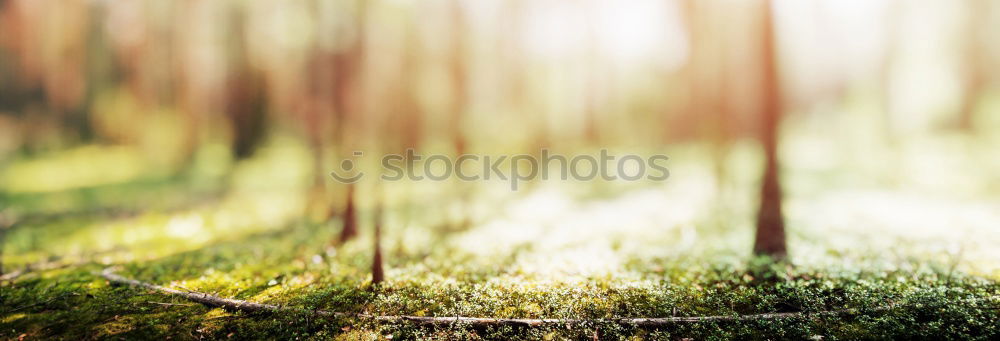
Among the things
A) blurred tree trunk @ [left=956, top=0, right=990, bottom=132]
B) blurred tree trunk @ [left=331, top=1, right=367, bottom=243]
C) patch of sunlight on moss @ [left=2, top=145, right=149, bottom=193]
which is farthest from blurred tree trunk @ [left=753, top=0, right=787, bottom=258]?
patch of sunlight on moss @ [left=2, top=145, right=149, bottom=193]

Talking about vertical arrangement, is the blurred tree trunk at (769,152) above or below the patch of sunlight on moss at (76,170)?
above

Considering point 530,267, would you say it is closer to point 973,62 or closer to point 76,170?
point 973,62

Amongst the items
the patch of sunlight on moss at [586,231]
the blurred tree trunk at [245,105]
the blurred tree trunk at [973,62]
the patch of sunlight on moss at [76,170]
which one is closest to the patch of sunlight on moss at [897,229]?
the patch of sunlight on moss at [586,231]

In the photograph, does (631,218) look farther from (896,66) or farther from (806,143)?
(806,143)

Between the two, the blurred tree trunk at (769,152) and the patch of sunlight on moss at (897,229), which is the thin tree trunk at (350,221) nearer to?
the blurred tree trunk at (769,152)

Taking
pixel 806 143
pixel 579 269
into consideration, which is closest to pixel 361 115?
pixel 579 269

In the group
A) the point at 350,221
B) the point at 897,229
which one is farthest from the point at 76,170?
the point at 897,229
